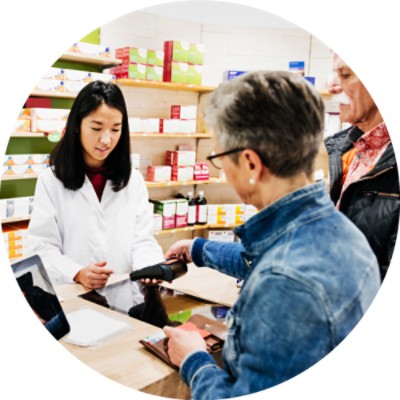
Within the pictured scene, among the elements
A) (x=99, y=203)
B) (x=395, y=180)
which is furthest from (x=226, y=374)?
(x=99, y=203)

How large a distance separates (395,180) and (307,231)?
495mm

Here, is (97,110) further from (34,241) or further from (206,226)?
(206,226)

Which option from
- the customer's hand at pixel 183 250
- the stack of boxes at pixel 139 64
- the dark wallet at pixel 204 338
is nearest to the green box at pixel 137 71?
the stack of boxes at pixel 139 64

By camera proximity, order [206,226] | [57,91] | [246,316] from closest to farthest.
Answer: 1. [246,316]
2. [57,91]
3. [206,226]

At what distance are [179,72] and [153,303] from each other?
94.1 inches

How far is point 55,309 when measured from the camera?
55.0 inches

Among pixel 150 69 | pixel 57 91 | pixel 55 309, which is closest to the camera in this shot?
pixel 55 309

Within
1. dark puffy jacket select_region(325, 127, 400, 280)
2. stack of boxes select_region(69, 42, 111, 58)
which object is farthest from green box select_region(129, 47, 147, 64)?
dark puffy jacket select_region(325, 127, 400, 280)

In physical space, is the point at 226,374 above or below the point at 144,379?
above

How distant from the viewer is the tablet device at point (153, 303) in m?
1.51

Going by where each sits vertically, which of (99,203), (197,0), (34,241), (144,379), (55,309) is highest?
(197,0)

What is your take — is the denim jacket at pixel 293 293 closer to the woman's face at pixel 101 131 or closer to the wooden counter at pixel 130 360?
the wooden counter at pixel 130 360

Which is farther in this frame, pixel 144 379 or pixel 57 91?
pixel 57 91

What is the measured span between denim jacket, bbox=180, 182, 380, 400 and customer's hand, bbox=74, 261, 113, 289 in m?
0.71
